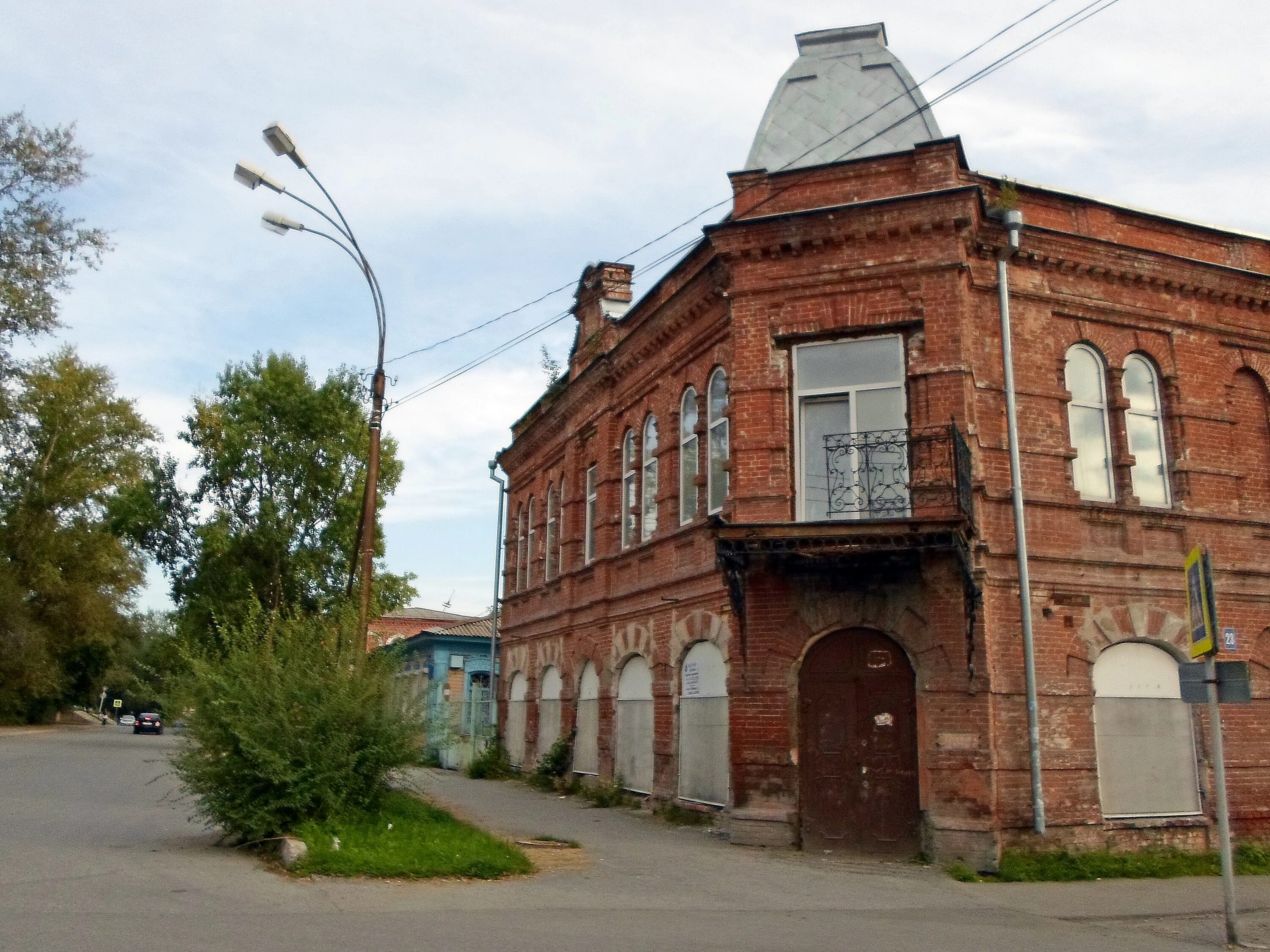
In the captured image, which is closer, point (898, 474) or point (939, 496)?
point (939, 496)

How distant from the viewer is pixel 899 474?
42.9 ft

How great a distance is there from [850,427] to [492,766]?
14.3 meters

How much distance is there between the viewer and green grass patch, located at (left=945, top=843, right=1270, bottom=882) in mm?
11820

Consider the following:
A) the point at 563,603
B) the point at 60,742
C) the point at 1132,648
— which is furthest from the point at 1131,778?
the point at 60,742

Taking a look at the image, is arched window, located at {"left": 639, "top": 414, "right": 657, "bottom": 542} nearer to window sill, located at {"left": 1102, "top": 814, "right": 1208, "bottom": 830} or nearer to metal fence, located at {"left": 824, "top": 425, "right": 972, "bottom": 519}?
metal fence, located at {"left": 824, "top": 425, "right": 972, "bottom": 519}

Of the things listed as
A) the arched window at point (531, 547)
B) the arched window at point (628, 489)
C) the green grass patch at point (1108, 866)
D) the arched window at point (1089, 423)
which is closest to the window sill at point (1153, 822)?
the green grass patch at point (1108, 866)

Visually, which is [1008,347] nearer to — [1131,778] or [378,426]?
[1131,778]

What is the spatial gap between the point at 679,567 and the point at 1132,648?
624cm

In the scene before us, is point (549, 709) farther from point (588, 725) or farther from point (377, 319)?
point (377, 319)

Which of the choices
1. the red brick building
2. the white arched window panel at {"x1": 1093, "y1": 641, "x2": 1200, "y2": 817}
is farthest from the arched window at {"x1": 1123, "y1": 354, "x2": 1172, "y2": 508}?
the white arched window panel at {"x1": 1093, "y1": 641, "x2": 1200, "y2": 817}

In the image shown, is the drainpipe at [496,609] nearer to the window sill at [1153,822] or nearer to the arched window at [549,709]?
the arched window at [549,709]

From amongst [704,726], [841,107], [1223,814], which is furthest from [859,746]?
[841,107]

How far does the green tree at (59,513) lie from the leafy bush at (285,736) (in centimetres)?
3403

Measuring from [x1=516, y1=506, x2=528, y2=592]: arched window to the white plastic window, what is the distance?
4640mm
